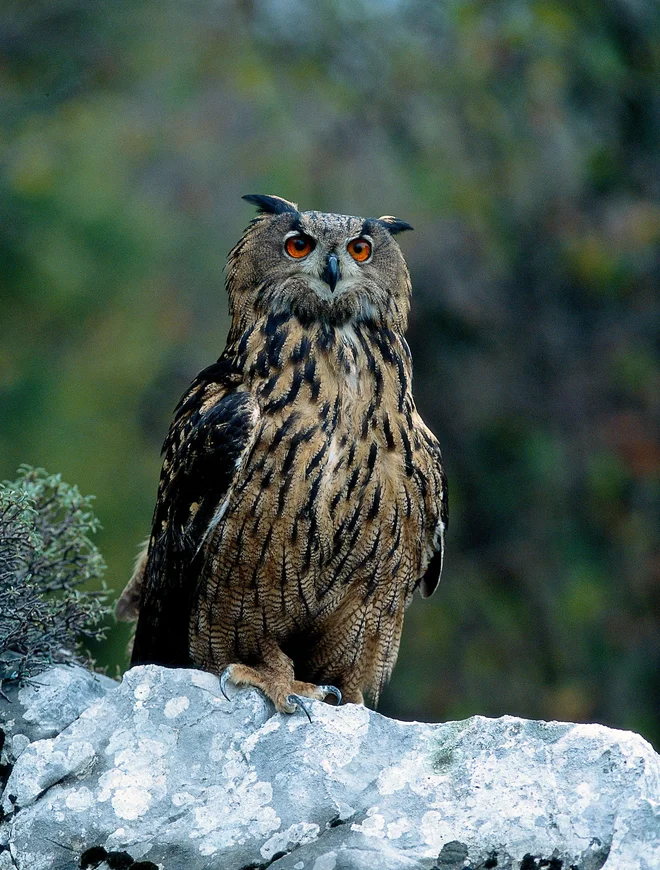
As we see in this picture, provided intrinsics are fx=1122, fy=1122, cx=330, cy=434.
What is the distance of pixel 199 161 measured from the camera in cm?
955

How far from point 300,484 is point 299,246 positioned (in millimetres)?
717

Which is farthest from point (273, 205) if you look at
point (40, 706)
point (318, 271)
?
point (40, 706)

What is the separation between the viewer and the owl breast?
304cm

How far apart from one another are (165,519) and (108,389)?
4.39 metres

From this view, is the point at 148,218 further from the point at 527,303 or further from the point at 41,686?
the point at 41,686

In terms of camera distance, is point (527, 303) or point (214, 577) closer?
point (214, 577)

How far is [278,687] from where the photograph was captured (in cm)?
299

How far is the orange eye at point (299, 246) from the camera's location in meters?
3.23

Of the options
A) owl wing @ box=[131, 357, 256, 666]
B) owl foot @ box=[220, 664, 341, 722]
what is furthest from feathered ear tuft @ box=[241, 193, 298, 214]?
owl foot @ box=[220, 664, 341, 722]

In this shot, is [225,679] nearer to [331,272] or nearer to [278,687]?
[278,687]

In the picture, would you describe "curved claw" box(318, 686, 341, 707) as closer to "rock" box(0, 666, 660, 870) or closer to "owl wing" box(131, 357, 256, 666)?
"rock" box(0, 666, 660, 870)

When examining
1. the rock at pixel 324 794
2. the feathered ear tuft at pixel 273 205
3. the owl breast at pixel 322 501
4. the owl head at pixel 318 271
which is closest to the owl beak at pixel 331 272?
the owl head at pixel 318 271

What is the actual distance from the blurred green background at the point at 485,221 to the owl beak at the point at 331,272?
18.6ft

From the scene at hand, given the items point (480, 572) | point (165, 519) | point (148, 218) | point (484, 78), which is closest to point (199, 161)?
point (148, 218)
